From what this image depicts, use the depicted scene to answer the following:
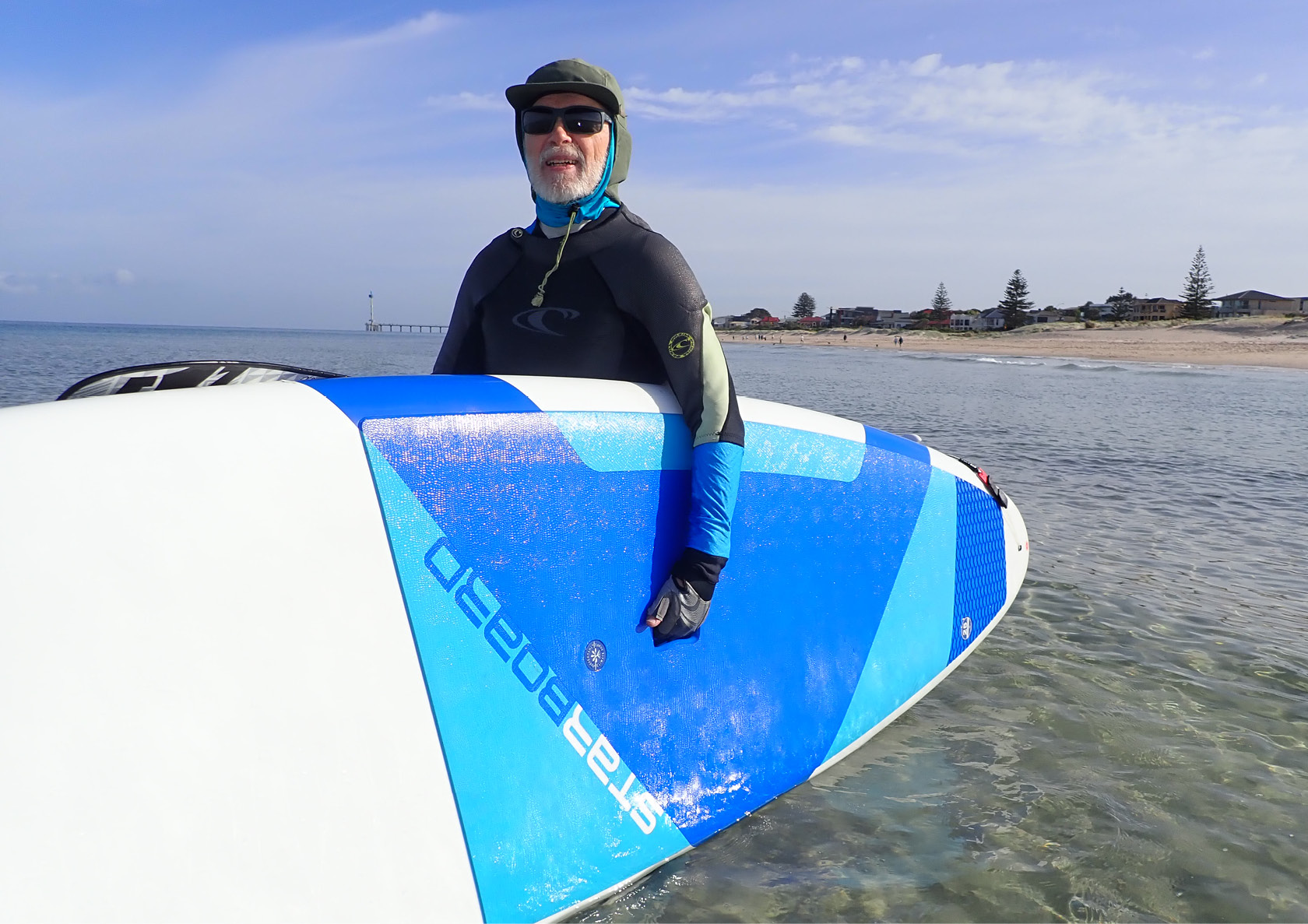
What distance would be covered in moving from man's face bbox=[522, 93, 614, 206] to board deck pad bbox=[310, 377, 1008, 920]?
65 cm

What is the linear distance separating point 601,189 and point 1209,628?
11.7ft

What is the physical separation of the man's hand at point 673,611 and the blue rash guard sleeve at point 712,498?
118mm

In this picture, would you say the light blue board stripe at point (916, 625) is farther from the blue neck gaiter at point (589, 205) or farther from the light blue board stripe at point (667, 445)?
the blue neck gaiter at point (589, 205)

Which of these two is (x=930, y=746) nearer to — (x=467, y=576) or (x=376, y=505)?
(x=467, y=576)

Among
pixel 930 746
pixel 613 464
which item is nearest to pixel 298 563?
pixel 613 464

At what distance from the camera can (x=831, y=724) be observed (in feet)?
9.04

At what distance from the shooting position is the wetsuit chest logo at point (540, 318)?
2477 millimetres

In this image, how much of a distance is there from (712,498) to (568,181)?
977mm

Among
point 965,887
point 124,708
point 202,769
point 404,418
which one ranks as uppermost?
point 404,418

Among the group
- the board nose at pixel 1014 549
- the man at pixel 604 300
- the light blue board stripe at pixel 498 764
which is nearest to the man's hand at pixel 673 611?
the man at pixel 604 300

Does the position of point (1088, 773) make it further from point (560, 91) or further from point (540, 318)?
point (560, 91)

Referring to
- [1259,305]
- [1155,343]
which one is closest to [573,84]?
[1155,343]

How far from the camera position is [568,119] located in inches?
94.2

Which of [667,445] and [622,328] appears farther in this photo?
[622,328]
